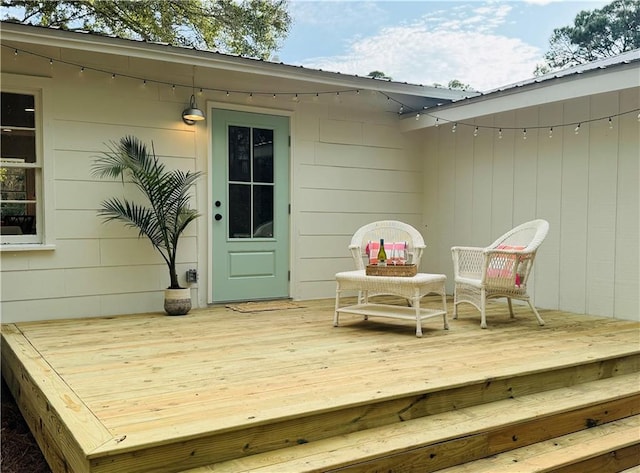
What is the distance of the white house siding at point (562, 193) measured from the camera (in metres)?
4.51

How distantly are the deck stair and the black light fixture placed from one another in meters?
3.41

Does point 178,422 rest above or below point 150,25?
below

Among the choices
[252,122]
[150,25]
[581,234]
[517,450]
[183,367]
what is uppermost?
[150,25]

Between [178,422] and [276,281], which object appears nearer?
[178,422]

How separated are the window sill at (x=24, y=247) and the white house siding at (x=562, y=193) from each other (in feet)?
13.9

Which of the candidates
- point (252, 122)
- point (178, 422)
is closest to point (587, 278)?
point (252, 122)

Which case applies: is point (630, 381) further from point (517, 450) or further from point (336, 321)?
point (336, 321)

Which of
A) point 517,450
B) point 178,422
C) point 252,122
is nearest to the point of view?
point 178,422

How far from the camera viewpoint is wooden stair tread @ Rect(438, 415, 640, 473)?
2238 millimetres

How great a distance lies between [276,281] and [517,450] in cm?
345

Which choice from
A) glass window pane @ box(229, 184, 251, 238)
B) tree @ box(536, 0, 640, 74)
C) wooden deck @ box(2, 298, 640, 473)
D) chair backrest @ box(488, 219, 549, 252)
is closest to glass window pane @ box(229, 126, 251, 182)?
glass window pane @ box(229, 184, 251, 238)

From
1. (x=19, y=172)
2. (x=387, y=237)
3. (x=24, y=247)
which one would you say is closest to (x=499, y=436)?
(x=387, y=237)

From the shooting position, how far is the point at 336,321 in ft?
13.6

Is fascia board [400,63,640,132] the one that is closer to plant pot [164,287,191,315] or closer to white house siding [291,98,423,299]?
white house siding [291,98,423,299]
